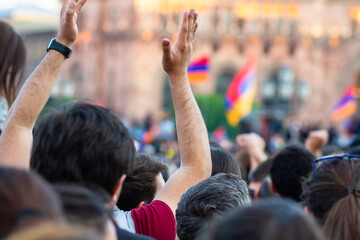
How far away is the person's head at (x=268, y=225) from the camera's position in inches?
64.2

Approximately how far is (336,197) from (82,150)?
104 centimetres

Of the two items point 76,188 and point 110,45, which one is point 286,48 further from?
point 76,188

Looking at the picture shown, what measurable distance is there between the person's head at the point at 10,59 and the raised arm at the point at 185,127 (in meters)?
1.00

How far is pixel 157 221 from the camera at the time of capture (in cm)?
287

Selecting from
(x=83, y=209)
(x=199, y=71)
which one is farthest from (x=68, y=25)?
(x=199, y=71)

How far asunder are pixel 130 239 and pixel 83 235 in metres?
0.83

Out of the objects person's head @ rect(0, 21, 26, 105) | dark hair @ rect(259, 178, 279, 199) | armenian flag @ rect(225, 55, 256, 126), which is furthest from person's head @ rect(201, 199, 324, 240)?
armenian flag @ rect(225, 55, 256, 126)

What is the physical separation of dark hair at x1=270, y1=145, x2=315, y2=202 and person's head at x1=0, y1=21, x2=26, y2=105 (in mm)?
1764

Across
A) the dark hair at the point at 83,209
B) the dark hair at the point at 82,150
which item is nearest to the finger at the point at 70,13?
the dark hair at the point at 82,150

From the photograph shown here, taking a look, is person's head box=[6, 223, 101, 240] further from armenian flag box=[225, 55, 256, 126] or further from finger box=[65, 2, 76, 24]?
armenian flag box=[225, 55, 256, 126]

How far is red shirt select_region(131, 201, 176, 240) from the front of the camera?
2.87m

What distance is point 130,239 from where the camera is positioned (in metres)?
2.31

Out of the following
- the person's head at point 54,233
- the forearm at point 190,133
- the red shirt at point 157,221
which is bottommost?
the red shirt at point 157,221

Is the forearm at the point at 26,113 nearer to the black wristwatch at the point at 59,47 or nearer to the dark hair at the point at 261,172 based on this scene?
the black wristwatch at the point at 59,47
